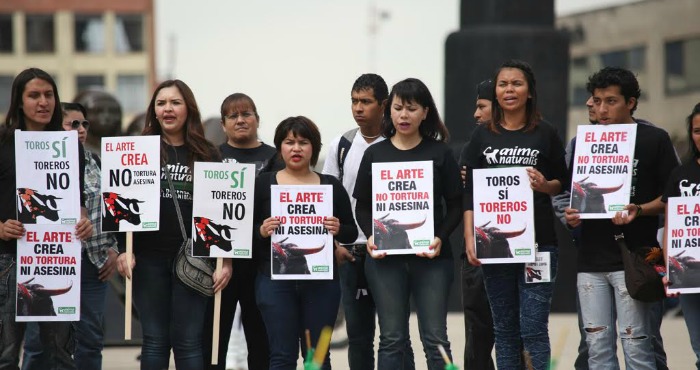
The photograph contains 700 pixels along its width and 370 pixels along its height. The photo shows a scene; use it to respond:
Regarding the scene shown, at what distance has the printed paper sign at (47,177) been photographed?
29.4 ft

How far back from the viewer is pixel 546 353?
8953 millimetres

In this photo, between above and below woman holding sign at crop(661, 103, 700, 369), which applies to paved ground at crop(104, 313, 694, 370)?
below

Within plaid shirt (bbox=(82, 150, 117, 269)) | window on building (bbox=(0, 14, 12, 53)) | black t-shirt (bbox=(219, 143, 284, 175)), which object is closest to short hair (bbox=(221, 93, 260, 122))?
black t-shirt (bbox=(219, 143, 284, 175))

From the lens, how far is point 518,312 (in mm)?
9016

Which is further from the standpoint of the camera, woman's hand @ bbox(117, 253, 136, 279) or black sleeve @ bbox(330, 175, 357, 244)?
black sleeve @ bbox(330, 175, 357, 244)

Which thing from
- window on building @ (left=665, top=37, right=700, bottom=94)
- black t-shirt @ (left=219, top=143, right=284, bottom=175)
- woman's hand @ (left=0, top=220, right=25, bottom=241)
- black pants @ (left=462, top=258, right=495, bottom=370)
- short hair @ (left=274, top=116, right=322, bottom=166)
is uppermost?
window on building @ (left=665, top=37, right=700, bottom=94)

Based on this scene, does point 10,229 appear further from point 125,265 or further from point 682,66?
point 682,66

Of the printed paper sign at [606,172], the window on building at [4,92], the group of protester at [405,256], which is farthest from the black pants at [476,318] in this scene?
the window on building at [4,92]

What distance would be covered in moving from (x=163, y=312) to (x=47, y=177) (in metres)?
0.99

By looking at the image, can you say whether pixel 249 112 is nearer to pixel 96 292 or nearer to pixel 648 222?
pixel 96 292

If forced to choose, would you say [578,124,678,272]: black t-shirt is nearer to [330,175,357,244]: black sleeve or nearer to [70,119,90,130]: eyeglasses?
[330,175,357,244]: black sleeve

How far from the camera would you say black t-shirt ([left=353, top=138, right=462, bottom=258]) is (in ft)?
29.8

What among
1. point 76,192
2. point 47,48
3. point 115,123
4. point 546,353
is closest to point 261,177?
point 76,192

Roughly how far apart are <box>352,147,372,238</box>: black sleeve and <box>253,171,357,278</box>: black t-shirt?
0.22 ft
